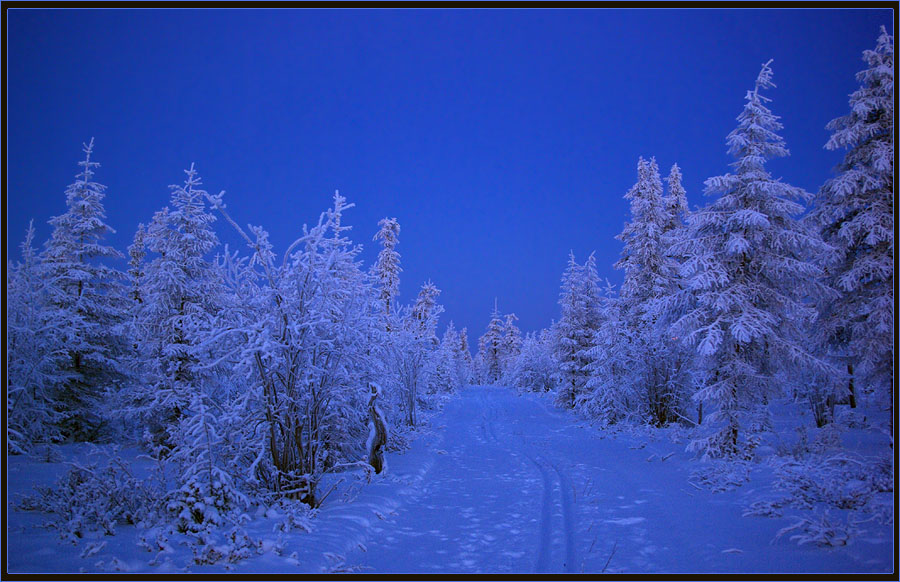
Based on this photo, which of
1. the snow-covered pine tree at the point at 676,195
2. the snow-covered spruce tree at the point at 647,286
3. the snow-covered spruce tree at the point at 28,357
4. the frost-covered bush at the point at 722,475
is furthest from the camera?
the snow-covered pine tree at the point at 676,195

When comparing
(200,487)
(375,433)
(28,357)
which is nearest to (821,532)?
(375,433)

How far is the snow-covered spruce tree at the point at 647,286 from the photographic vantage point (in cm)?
1802

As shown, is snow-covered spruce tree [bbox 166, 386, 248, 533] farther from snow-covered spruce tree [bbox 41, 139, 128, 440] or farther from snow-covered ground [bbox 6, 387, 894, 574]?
snow-covered spruce tree [bbox 41, 139, 128, 440]

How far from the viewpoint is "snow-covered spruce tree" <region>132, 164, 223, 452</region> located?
45.0ft

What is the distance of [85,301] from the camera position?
15727 millimetres

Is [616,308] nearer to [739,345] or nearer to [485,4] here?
[739,345]

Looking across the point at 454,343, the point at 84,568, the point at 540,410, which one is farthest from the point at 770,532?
the point at 454,343

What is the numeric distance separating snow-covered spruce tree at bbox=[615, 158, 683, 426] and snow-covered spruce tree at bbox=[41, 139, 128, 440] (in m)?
20.1

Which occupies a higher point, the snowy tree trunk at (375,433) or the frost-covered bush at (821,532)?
the snowy tree trunk at (375,433)

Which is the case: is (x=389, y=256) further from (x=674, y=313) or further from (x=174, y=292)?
(x=674, y=313)

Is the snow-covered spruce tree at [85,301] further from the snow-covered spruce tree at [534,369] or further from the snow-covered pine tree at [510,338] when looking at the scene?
the snow-covered pine tree at [510,338]

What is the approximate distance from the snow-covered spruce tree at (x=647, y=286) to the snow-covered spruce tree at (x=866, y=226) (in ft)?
20.9

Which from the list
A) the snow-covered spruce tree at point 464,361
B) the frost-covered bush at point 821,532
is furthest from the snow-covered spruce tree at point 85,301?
the snow-covered spruce tree at point 464,361

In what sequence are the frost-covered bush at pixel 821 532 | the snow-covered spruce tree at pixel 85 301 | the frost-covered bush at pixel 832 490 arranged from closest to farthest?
the frost-covered bush at pixel 821 532, the frost-covered bush at pixel 832 490, the snow-covered spruce tree at pixel 85 301
